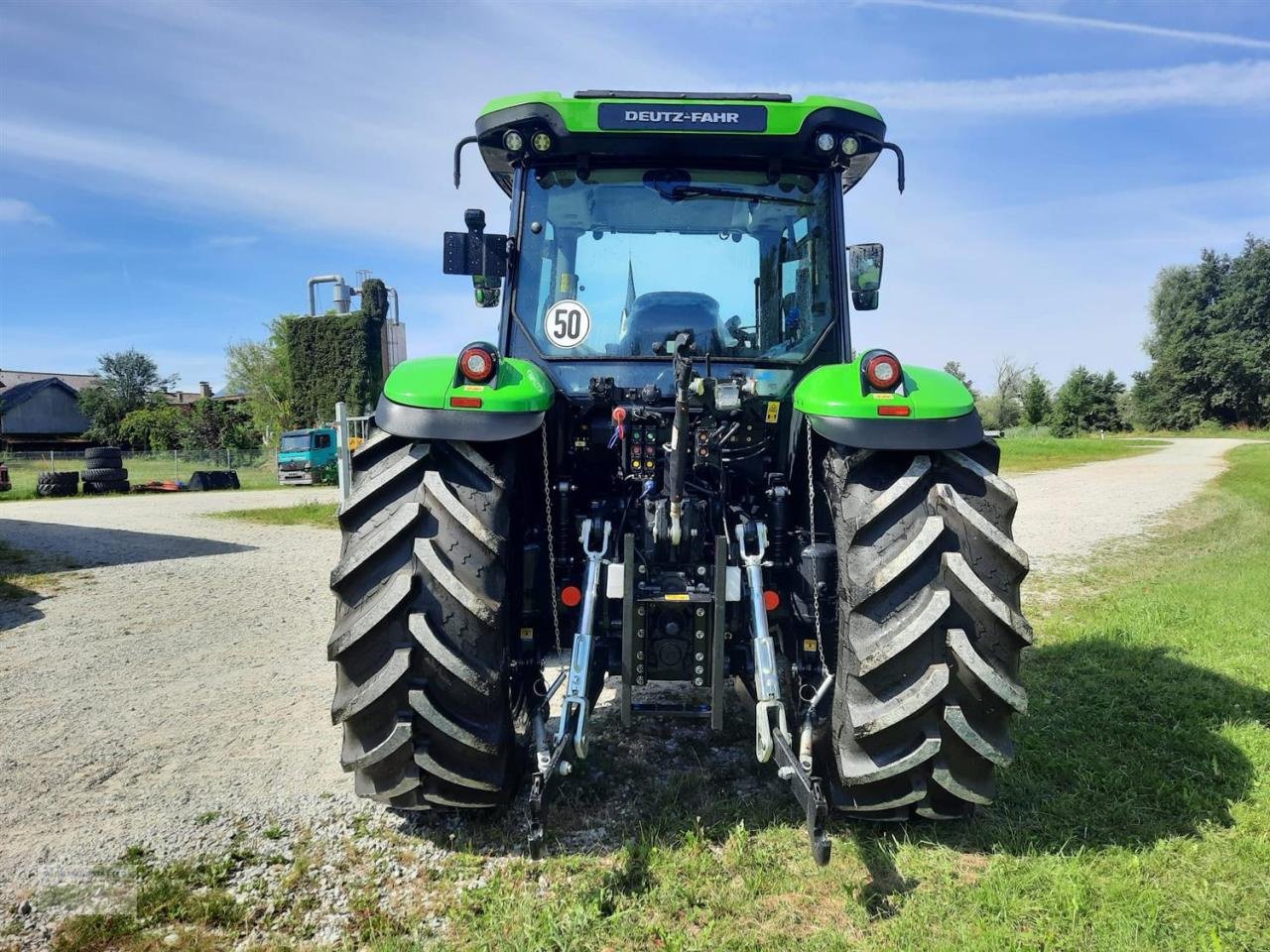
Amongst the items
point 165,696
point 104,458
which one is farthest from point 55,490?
point 165,696

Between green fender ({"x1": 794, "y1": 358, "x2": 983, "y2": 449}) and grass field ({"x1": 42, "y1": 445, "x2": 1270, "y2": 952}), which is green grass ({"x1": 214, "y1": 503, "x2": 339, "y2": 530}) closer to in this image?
grass field ({"x1": 42, "y1": 445, "x2": 1270, "y2": 952})

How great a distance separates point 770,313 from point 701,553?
3.97 ft

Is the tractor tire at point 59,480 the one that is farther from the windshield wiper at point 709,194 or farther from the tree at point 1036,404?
the tree at point 1036,404

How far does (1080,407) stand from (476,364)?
2395 inches

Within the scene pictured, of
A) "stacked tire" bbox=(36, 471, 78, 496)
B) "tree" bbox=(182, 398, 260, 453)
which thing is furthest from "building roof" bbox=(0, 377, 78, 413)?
"stacked tire" bbox=(36, 471, 78, 496)

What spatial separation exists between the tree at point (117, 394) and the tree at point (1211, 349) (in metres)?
67.8

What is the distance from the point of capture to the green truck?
27922 millimetres

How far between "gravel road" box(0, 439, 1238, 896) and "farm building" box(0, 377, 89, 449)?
48.9 meters

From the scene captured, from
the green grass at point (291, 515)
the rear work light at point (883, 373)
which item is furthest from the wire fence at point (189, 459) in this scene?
the rear work light at point (883, 373)

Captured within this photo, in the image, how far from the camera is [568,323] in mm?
3689

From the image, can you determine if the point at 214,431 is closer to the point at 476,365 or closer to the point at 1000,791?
the point at 476,365

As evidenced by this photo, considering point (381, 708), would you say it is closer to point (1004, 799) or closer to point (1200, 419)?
point (1004, 799)

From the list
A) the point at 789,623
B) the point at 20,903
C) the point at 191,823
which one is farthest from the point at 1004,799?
the point at 20,903

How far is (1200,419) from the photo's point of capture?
5538 cm
